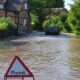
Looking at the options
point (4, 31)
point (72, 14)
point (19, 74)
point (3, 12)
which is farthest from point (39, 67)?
point (3, 12)

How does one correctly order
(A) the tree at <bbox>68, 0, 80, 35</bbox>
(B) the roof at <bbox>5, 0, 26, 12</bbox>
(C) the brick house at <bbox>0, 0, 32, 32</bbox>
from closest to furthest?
(A) the tree at <bbox>68, 0, 80, 35</bbox>
(C) the brick house at <bbox>0, 0, 32, 32</bbox>
(B) the roof at <bbox>5, 0, 26, 12</bbox>

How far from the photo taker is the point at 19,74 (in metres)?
8.66

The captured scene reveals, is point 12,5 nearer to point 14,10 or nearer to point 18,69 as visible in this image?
point 14,10

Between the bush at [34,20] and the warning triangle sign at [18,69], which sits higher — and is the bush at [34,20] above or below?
below

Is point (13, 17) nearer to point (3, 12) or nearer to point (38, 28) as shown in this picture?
point (3, 12)

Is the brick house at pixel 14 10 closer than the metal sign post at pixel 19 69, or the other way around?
the metal sign post at pixel 19 69

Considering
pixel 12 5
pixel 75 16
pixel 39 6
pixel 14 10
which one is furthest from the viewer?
pixel 39 6

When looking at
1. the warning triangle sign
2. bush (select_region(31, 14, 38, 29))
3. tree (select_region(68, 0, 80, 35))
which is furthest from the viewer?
bush (select_region(31, 14, 38, 29))

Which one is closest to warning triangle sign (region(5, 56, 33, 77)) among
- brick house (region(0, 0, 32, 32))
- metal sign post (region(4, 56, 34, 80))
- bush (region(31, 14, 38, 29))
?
metal sign post (region(4, 56, 34, 80))

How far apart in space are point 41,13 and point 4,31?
52.1 metres

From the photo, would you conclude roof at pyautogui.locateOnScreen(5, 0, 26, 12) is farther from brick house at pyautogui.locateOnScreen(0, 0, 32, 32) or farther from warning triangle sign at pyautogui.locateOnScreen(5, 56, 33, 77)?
warning triangle sign at pyautogui.locateOnScreen(5, 56, 33, 77)

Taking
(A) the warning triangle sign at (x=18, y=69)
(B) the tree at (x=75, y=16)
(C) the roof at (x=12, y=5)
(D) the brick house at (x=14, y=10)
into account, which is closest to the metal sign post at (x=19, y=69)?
(A) the warning triangle sign at (x=18, y=69)

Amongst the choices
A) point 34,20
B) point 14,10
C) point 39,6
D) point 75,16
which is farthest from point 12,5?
point 39,6

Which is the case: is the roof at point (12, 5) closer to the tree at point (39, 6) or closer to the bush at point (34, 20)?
the bush at point (34, 20)
